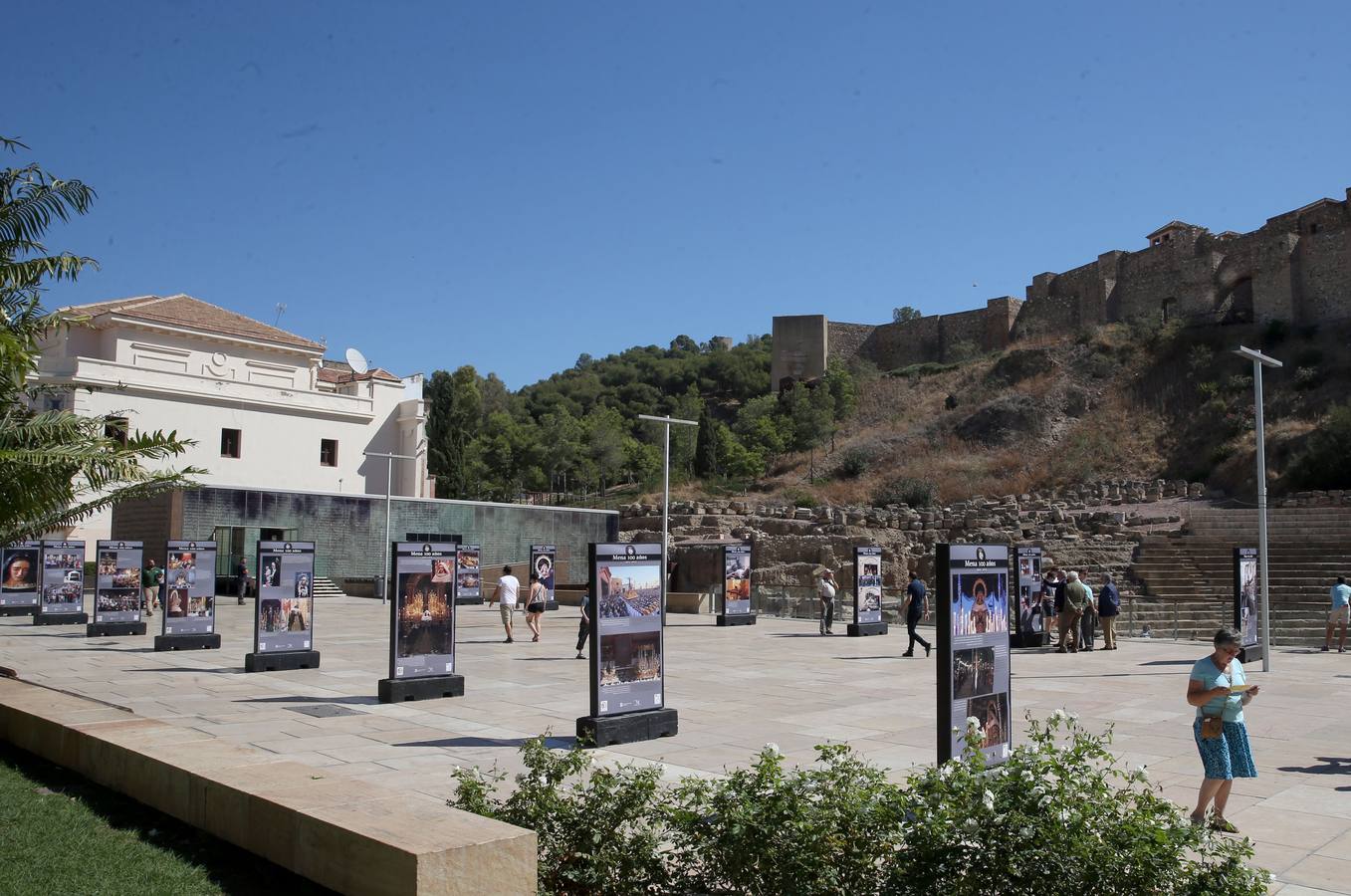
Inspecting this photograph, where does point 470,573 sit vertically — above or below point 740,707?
above

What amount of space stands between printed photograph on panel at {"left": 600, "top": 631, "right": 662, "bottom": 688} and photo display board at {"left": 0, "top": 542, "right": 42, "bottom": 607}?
2169cm

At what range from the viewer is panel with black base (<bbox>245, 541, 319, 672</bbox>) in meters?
16.2

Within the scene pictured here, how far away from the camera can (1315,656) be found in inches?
777

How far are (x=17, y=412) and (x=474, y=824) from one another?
894cm

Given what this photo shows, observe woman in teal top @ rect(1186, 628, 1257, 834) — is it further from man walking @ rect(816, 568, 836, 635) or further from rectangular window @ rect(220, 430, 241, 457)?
rectangular window @ rect(220, 430, 241, 457)

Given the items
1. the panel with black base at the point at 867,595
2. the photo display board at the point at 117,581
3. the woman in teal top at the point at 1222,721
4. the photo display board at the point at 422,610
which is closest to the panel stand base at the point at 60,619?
the photo display board at the point at 117,581

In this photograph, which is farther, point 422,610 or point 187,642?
point 187,642

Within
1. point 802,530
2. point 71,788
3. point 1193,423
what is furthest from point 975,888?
point 1193,423

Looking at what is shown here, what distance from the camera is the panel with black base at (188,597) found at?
1948 centimetres

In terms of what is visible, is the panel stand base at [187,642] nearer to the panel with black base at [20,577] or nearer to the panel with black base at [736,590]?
the panel with black base at [20,577]

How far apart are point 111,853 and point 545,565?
25460mm

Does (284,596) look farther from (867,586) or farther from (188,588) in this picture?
(867,586)

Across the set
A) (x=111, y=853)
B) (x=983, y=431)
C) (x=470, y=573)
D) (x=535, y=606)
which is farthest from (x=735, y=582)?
(x=983, y=431)

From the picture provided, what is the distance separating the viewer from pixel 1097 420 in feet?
205
